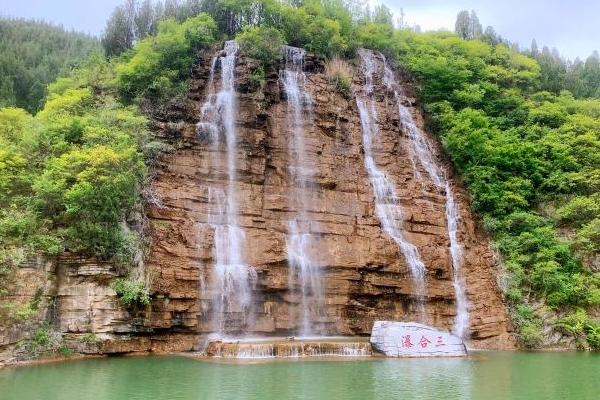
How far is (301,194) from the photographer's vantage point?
83.9 ft

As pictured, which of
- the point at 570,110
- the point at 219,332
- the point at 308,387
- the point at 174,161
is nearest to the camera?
the point at 308,387

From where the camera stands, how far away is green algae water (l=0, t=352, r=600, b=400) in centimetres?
1283

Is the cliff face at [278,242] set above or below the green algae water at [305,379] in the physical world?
above

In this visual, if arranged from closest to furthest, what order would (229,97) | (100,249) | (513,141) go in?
1. (100,249)
2. (229,97)
3. (513,141)

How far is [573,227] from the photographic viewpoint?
2617cm

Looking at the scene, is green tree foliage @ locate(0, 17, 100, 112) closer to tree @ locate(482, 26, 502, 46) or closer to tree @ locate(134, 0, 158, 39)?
tree @ locate(134, 0, 158, 39)

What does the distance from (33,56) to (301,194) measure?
2947 cm

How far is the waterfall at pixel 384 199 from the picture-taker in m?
24.2

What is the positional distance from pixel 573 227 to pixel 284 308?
1374 cm

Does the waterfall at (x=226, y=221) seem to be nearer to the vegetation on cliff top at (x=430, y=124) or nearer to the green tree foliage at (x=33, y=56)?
the vegetation on cliff top at (x=430, y=124)

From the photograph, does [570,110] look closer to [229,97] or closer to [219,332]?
[229,97]

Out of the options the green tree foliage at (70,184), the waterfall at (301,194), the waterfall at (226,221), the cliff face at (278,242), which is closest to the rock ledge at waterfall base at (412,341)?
the cliff face at (278,242)

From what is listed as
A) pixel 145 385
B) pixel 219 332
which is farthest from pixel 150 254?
pixel 145 385

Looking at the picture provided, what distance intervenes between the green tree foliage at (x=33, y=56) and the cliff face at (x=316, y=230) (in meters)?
16.0
